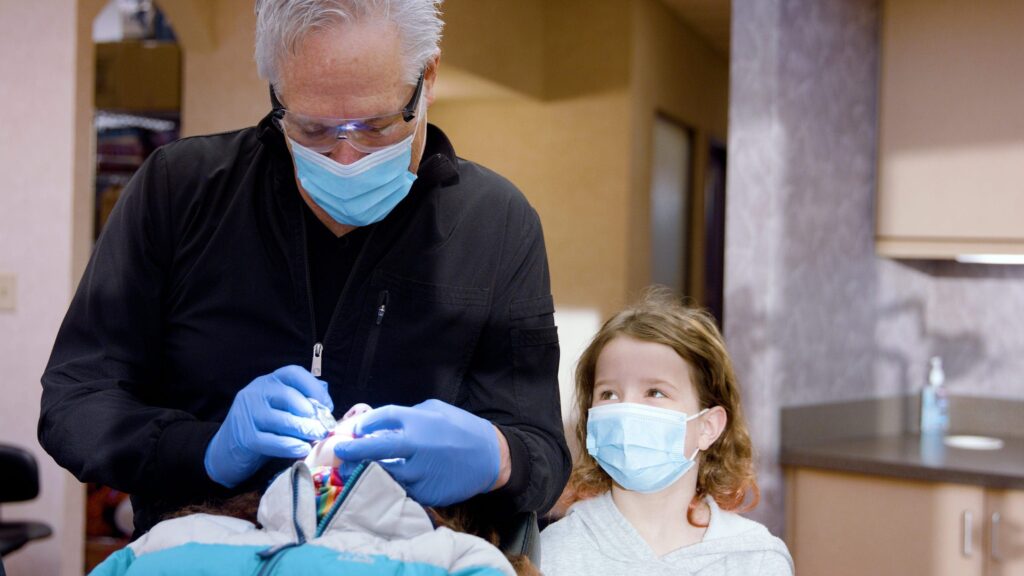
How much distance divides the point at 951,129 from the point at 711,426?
5.22ft

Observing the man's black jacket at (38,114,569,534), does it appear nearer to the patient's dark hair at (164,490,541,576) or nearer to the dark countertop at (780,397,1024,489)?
the patient's dark hair at (164,490,541,576)

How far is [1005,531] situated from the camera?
2494 millimetres

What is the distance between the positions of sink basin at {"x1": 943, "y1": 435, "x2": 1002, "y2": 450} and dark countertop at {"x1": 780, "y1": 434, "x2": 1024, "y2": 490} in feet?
0.11

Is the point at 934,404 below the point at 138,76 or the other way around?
below

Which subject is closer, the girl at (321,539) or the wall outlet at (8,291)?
the girl at (321,539)

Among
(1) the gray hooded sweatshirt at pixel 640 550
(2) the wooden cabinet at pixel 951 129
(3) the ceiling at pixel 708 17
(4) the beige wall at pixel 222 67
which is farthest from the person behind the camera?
(3) the ceiling at pixel 708 17

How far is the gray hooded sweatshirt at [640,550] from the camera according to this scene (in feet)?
5.32

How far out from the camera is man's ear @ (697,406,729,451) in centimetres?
170

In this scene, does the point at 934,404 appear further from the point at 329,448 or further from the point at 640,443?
the point at 329,448

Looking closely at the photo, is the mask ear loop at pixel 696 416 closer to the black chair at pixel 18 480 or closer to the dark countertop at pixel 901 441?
the dark countertop at pixel 901 441

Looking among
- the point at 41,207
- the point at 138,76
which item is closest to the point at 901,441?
the point at 41,207

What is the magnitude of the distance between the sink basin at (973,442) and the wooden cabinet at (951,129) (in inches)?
20.9

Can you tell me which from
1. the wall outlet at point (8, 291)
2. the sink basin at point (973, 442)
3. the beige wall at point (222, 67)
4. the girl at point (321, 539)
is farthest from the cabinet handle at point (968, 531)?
the wall outlet at point (8, 291)

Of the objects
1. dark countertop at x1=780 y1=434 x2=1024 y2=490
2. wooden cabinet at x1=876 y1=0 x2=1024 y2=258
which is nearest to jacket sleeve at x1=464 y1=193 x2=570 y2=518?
dark countertop at x1=780 y1=434 x2=1024 y2=490
